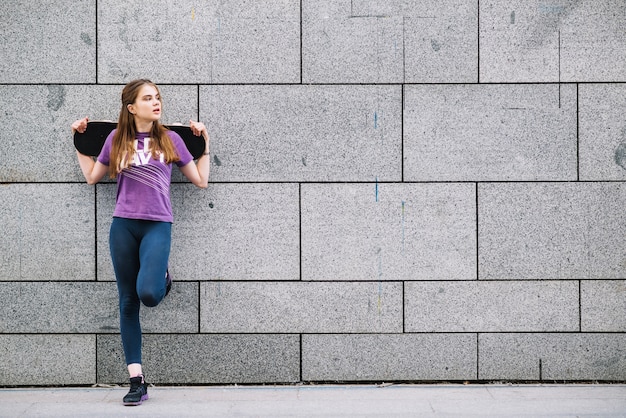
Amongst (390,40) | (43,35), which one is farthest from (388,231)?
(43,35)

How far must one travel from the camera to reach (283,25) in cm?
539

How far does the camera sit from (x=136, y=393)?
4871 millimetres

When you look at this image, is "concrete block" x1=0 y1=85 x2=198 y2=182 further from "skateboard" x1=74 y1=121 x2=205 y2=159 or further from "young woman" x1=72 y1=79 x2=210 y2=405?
"young woman" x1=72 y1=79 x2=210 y2=405

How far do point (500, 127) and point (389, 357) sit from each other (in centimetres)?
201

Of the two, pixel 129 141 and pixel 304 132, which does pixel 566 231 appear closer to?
pixel 304 132

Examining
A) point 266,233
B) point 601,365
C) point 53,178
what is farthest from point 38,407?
point 601,365

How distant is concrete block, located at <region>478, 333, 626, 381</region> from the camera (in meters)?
5.40

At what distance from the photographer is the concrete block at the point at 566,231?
539 cm

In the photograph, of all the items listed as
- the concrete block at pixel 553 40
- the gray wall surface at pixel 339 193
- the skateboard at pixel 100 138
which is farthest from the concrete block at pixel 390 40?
the skateboard at pixel 100 138

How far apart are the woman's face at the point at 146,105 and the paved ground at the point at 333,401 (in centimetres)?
207

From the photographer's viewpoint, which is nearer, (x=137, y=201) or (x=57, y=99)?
(x=137, y=201)

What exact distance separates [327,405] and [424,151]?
2077 mm

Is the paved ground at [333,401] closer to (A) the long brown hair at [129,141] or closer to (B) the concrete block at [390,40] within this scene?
(A) the long brown hair at [129,141]

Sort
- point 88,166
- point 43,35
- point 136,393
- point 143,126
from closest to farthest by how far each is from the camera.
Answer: point 136,393 < point 143,126 < point 88,166 < point 43,35
